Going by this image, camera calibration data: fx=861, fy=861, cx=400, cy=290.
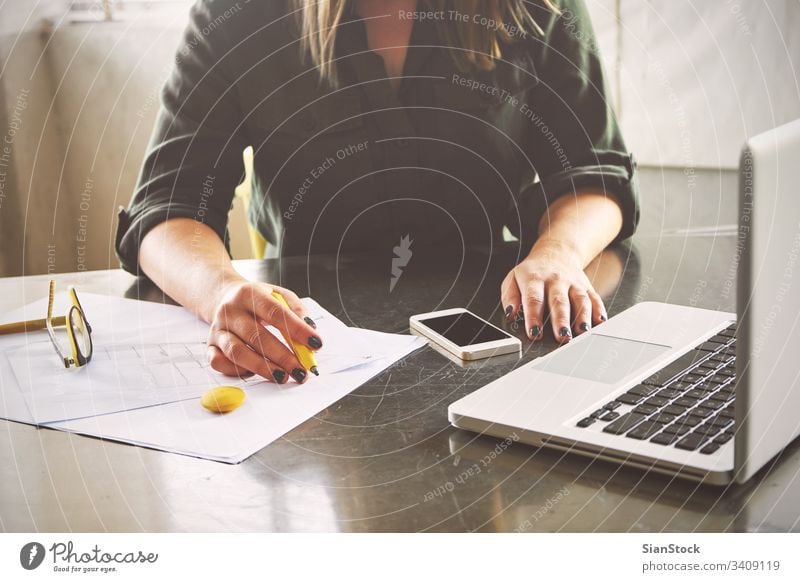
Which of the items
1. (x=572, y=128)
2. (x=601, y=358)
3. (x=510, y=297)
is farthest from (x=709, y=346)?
(x=572, y=128)

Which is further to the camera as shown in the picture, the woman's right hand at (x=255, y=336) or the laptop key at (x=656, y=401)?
the woman's right hand at (x=255, y=336)

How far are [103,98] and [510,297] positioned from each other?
1.11m

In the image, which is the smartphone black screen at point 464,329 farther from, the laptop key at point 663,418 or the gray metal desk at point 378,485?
the laptop key at point 663,418

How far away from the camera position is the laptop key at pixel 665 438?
39 centimetres

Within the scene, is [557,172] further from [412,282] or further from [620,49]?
[620,49]

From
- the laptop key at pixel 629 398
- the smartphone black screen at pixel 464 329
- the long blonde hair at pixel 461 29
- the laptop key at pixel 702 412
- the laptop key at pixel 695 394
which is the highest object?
the long blonde hair at pixel 461 29

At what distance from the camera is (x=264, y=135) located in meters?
0.94

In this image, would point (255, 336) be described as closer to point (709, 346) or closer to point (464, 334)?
point (464, 334)

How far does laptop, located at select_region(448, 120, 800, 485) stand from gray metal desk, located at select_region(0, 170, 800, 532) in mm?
10

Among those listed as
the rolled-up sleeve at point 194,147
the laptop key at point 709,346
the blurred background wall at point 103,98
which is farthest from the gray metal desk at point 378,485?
the blurred background wall at point 103,98

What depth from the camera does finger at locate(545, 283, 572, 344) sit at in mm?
579

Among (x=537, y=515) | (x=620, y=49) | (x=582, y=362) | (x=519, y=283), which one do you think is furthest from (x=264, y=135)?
(x=620, y=49)

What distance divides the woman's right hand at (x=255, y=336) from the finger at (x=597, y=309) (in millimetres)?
199
